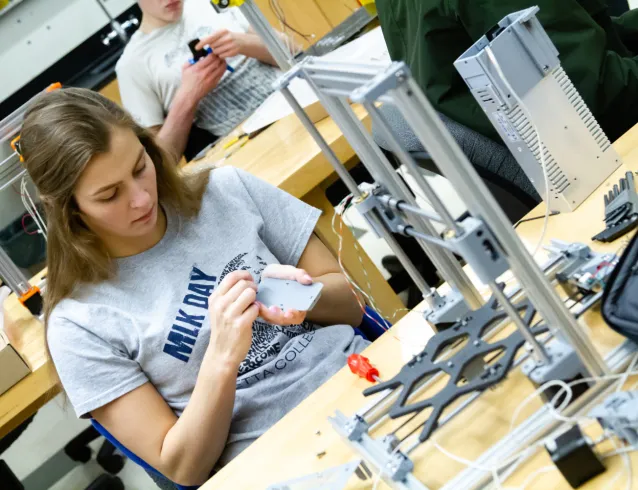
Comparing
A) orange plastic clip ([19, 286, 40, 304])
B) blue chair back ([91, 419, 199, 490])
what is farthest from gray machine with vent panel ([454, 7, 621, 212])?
orange plastic clip ([19, 286, 40, 304])

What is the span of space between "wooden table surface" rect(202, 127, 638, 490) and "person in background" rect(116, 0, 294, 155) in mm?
1627

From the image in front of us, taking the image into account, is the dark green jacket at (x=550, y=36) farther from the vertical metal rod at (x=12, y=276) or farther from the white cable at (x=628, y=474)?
the vertical metal rod at (x=12, y=276)

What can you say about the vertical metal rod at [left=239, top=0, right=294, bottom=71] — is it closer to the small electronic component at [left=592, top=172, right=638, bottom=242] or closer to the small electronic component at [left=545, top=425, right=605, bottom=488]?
the small electronic component at [left=592, top=172, right=638, bottom=242]

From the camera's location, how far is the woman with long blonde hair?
3.94 feet

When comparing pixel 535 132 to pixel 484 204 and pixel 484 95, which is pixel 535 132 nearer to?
pixel 484 95

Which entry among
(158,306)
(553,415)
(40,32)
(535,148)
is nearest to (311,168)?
(158,306)

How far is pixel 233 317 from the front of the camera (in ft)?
3.76

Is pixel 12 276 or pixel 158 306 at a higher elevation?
pixel 12 276

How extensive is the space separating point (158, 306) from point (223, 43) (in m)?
1.41

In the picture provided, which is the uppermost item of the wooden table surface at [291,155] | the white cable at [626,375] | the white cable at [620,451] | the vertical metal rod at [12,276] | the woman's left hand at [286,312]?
the vertical metal rod at [12,276]

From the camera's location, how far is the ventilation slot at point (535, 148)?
1.13 metres

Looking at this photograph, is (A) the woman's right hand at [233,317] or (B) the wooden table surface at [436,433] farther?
(A) the woman's right hand at [233,317]

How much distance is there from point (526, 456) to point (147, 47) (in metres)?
2.40

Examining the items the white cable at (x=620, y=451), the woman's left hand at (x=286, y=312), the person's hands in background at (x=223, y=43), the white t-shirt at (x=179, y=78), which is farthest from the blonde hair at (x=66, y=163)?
the white t-shirt at (x=179, y=78)
